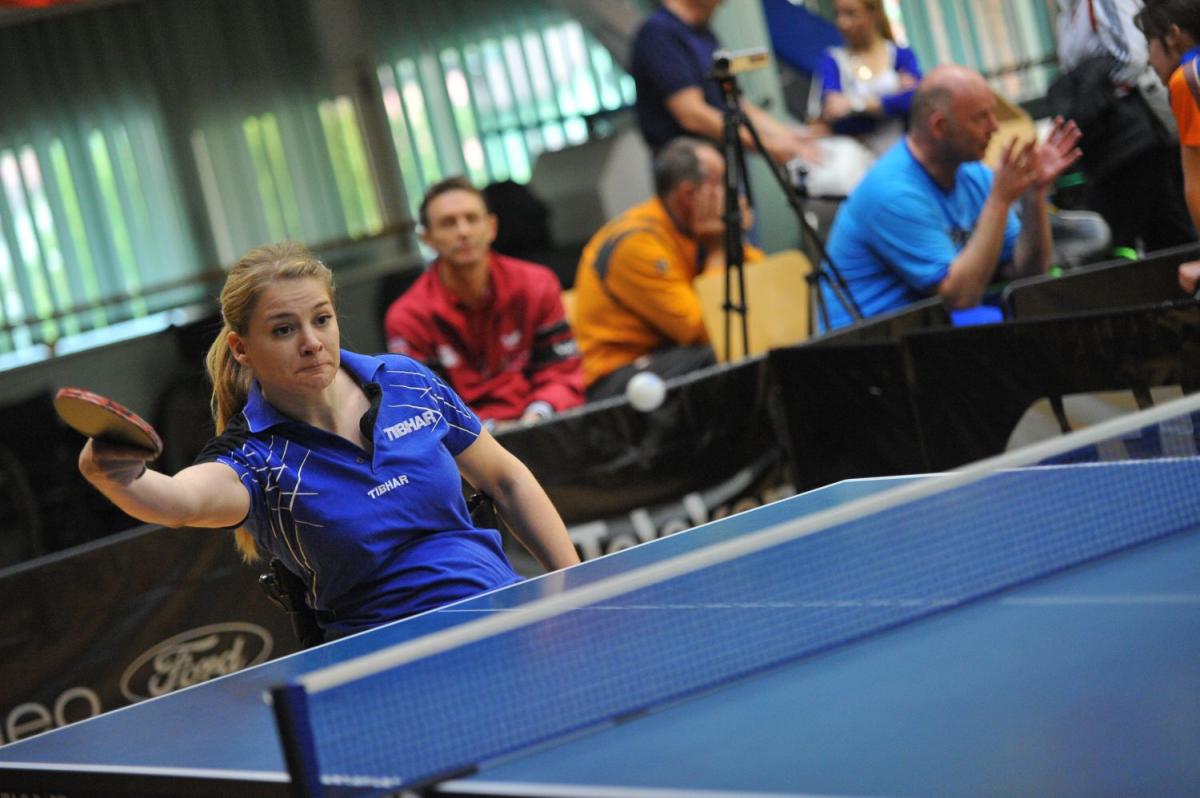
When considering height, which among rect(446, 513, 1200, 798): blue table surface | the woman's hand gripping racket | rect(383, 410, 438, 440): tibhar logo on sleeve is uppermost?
the woman's hand gripping racket

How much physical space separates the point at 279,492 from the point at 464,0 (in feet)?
29.6

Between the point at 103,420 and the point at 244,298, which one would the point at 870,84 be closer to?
the point at 244,298

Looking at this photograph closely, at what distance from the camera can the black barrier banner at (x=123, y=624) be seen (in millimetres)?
4285

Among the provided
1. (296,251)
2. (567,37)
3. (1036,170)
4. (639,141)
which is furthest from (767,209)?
(296,251)

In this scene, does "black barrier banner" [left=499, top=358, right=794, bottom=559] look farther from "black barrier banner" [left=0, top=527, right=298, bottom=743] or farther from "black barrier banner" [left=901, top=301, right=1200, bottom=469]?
"black barrier banner" [left=0, top=527, right=298, bottom=743]

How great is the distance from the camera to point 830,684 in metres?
1.89

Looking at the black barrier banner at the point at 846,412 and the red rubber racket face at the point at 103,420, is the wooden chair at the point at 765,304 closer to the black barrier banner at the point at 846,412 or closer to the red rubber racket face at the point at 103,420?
the black barrier banner at the point at 846,412

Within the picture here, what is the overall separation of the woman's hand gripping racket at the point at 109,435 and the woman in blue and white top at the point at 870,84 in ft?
18.7

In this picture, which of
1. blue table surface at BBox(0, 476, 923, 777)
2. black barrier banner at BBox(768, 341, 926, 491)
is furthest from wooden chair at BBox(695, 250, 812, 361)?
blue table surface at BBox(0, 476, 923, 777)

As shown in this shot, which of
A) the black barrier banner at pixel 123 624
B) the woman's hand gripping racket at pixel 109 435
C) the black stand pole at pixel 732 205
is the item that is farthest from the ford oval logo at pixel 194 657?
the black stand pole at pixel 732 205

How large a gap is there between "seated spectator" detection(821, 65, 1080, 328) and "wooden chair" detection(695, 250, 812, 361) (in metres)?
0.52

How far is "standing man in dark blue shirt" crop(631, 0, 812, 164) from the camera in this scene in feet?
23.8

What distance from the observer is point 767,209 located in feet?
30.2

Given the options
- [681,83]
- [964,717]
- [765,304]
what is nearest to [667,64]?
[681,83]
